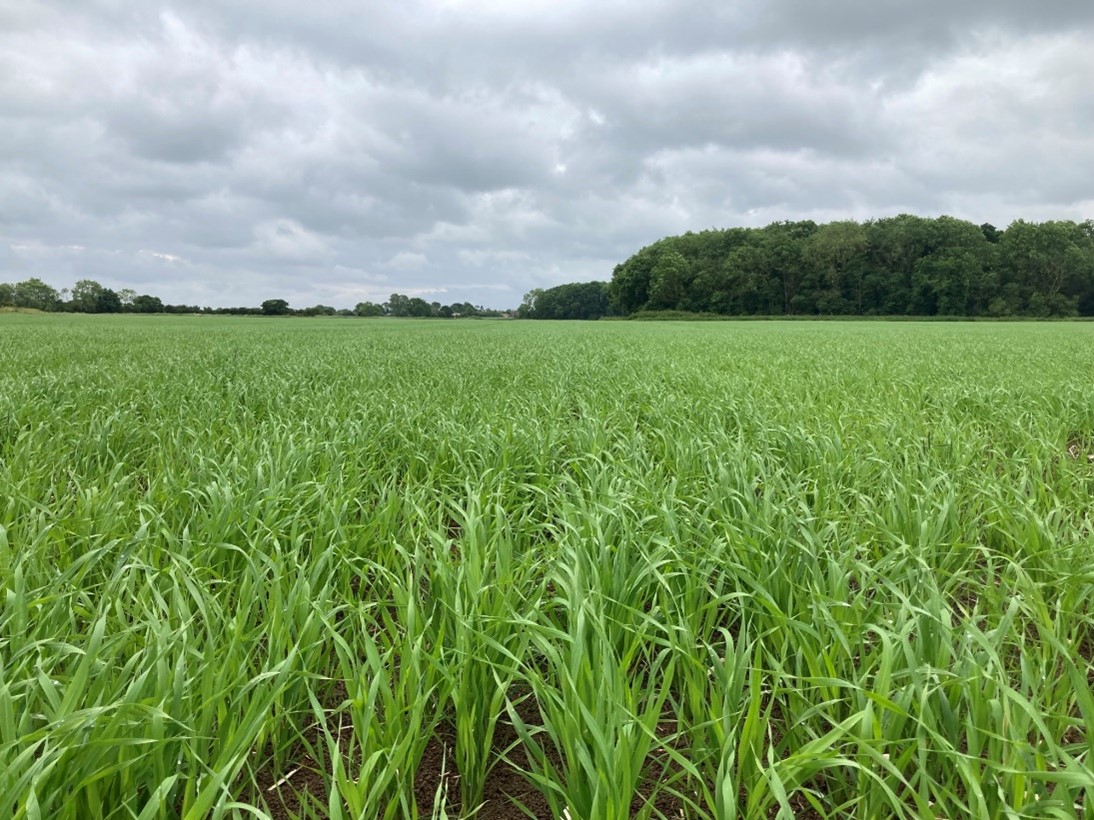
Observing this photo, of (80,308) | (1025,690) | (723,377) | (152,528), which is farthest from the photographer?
(80,308)

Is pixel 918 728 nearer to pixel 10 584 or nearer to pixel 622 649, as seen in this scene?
pixel 622 649

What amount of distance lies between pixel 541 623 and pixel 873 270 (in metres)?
91.4

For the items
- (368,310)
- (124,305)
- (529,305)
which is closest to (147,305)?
(124,305)

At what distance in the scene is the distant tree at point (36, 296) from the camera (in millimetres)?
86125

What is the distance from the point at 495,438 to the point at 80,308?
329ft

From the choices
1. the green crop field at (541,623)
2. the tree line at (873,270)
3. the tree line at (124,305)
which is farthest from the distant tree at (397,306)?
the green crop field at (541,623)

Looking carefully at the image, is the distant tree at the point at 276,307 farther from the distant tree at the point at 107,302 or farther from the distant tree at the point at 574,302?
the distant tree at the point at 574,302

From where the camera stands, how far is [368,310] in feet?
328

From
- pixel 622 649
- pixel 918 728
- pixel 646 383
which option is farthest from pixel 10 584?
pixel 646 383

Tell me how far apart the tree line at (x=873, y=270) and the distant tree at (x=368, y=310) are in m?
43.5

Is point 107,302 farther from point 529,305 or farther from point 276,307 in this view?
point 529,305

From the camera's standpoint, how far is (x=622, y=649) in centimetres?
188

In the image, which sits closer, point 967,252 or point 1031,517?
point 1031,517

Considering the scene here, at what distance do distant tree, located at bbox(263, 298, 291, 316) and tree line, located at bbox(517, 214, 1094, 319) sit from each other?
180 ft
